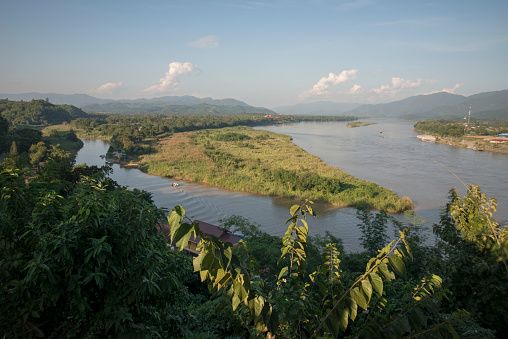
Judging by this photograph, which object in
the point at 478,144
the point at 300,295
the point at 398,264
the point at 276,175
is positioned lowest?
the point at 276,175

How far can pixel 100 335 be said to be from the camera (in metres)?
2.41

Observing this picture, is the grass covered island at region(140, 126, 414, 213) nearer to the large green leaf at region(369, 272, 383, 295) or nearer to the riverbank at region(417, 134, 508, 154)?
the large green leaf at region(369, 272, 383, 295)

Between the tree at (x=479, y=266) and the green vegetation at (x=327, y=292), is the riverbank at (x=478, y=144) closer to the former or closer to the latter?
the tree at (x=479, y=266)

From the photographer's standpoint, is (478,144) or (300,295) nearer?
(300,295)

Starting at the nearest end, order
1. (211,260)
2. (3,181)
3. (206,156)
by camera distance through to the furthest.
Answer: (211,260), (3,181), (206,156)

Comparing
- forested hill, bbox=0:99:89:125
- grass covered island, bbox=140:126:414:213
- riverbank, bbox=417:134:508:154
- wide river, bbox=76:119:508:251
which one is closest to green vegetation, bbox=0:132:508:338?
wide river, bbox=76:119:508:251

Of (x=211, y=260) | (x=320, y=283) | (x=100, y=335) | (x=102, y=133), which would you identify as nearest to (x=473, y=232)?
(x=320, y=283)

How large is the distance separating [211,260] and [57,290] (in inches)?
61.2

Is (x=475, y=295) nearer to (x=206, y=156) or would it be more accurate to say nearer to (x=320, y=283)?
(x=320, y=283)

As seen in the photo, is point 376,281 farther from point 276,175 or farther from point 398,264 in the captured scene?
point 276,175

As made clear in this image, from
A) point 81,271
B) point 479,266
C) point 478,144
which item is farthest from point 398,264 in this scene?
point 478,144

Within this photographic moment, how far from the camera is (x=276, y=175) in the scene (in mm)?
21453

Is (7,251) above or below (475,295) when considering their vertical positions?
above

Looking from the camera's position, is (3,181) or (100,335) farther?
(3,181)
